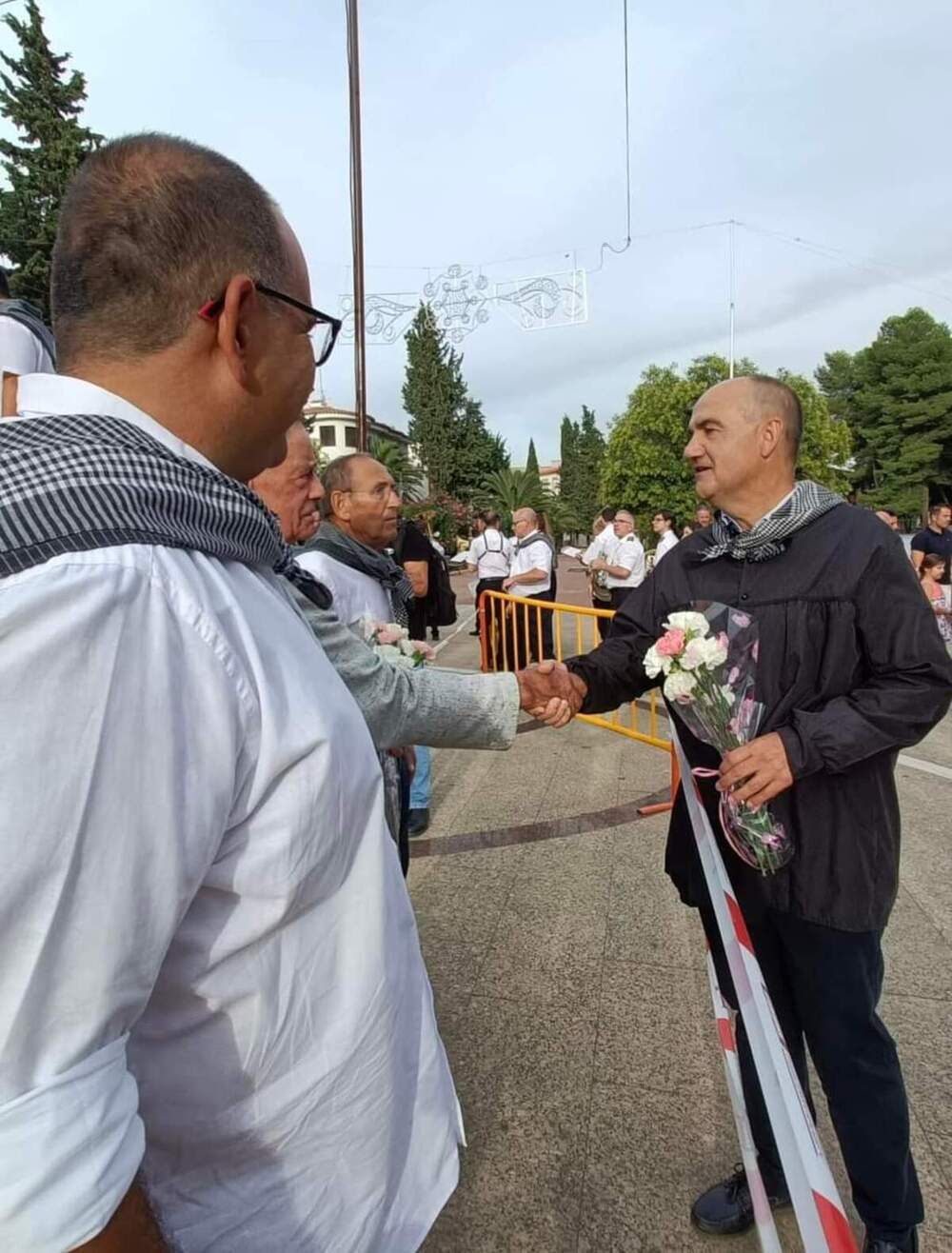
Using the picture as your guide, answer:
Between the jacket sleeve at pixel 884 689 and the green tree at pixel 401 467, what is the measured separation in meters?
33.9

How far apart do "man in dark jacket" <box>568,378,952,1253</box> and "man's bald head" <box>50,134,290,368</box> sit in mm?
1547

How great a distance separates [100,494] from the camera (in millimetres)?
675

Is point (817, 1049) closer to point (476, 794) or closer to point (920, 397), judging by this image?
point (476, 794)

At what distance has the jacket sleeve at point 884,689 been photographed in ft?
5.74

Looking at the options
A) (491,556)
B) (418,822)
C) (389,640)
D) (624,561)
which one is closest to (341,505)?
(389,640)

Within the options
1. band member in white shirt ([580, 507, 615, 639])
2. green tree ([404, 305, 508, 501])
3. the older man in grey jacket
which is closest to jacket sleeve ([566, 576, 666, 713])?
the older man in grey jacket

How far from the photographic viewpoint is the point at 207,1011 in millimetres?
812

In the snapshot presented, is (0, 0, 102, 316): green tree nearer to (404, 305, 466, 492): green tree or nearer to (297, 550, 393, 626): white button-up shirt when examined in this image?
(297, 550, 393, 626): white button-up shirt

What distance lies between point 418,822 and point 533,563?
4.48 m

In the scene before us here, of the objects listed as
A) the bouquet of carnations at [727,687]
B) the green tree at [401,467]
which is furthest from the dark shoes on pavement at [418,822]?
the green tree at [401,467]

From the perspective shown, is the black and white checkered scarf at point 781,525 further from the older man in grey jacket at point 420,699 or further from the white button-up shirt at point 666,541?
the white button-up shirt at point 666,541

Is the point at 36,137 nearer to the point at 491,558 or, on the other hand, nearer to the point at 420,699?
the point at 491,558

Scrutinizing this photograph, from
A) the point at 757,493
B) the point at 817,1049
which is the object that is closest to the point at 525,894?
the point at 817,1049

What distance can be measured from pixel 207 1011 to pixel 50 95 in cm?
2889
